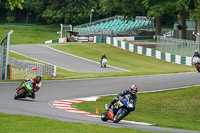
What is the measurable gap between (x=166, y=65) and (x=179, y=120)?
30851 millimetres

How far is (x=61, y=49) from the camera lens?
61531 mm

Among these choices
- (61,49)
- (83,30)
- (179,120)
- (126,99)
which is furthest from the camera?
(83,30)

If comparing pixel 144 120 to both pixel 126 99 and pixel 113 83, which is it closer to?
pixel 126 99

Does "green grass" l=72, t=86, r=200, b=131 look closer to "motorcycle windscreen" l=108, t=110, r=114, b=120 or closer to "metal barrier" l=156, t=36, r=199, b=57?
"motorcycle windscreen" l=108, t=110, r=114, b=120

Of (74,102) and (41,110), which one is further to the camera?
(74,102)

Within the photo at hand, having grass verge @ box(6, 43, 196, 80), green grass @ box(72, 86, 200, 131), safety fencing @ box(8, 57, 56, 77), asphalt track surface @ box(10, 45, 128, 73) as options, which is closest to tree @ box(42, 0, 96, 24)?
grass verge @ box(6, 43, 196, 80)

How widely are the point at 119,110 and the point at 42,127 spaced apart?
385 cm

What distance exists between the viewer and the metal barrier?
5019 centimetres

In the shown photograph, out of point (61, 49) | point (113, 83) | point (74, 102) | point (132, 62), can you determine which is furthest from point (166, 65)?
point (74, 102)

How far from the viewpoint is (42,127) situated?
564 inches

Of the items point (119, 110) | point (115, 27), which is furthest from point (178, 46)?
point (119, 110)

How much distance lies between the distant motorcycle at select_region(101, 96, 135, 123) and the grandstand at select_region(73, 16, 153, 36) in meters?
55.1

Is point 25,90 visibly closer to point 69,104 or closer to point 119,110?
point 69,104

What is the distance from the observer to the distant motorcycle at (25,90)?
22859 millimetres
